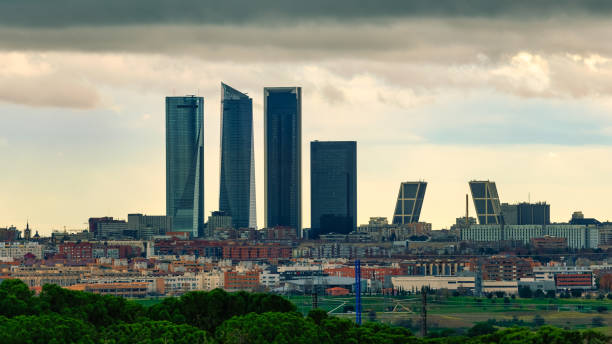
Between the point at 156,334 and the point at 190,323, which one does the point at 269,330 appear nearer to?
the point at 156,334

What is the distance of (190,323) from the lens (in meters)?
67.2

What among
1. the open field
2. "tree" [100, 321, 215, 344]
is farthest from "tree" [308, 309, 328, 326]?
the open field

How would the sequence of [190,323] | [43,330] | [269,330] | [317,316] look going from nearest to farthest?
[43,330] → [269,330] → [317,316] → [190,323]

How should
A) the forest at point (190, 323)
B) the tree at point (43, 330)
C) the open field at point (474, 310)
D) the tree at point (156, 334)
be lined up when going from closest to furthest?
the tree at point (43, 330), the tree at point (156, 334), the forest at point (190, 323), the open field at point (474, 310)

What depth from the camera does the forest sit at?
189 feet

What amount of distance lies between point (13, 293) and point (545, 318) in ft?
309

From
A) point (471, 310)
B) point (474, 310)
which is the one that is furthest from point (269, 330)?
point (474, 310)

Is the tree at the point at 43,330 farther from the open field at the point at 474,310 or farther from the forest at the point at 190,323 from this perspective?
the open field at the point at 474,310

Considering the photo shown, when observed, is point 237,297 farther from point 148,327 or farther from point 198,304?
point 148,327

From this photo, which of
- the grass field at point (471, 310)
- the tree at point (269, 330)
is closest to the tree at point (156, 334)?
the tree at point (269, 330)

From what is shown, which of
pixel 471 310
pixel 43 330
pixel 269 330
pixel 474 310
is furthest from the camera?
pixel 474 310

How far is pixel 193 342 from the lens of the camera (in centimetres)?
5772

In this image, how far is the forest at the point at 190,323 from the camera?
57.8 meters

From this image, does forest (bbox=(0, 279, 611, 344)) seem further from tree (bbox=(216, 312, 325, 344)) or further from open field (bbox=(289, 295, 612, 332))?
open field (bbox=(289, 295, 612, 332))
